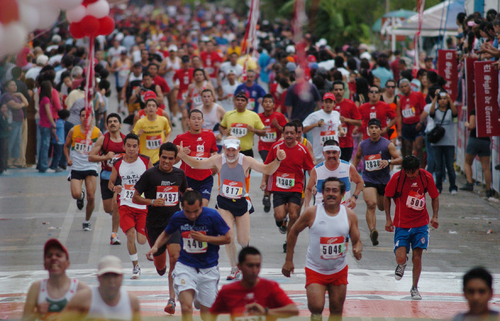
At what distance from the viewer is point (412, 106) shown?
1642cm

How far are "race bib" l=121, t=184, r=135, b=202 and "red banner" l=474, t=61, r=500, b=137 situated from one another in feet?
24.0

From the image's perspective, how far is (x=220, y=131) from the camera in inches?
530

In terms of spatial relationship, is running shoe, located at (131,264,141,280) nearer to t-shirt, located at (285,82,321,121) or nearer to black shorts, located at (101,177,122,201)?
black shorts, located at (101,177,122,201)

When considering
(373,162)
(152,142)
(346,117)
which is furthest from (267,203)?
(373,162)

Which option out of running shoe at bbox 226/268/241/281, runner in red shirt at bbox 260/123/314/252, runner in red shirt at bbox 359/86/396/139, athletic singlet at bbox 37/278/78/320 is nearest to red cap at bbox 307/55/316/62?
runner in red shirt at bbox 359/86/396/139

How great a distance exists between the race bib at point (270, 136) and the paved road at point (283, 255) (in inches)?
51.9

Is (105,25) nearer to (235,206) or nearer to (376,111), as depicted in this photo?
(235,206)

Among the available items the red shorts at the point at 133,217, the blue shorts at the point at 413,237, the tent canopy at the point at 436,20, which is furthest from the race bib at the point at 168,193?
the tent canopy at the point at 436,20

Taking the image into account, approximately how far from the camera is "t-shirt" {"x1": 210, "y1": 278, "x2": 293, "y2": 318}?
625 centimetres

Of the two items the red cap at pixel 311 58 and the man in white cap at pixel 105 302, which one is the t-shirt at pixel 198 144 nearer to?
the man in white cap at pixel 105 302

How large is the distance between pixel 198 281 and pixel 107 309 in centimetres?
188

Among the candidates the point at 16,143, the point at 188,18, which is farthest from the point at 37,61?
the point at 188,18

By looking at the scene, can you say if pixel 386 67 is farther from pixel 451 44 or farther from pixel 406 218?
pixel 406 218

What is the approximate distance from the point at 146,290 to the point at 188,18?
74.7 metres
